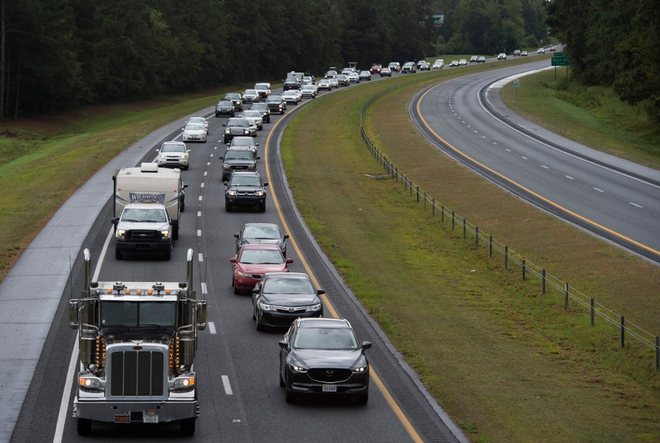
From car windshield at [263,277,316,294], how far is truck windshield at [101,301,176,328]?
347 inches

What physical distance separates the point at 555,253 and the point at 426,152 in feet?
103

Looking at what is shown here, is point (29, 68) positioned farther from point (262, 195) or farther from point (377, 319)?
point (377, 319)

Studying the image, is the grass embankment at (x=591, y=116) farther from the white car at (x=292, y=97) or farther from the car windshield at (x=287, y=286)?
the car windshield at (x=287, y=286)

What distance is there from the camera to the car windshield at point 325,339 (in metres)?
19.8

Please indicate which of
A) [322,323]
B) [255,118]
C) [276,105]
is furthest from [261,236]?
A: [276,105]

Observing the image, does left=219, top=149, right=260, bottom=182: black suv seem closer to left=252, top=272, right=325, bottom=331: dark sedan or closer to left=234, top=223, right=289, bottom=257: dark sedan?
left=234, top=223, right=289, bottom=257: dark sedan

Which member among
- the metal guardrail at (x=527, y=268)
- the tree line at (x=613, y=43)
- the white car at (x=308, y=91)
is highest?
the tree line at (x=613, y=43)

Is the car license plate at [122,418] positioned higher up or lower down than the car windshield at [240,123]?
lower down

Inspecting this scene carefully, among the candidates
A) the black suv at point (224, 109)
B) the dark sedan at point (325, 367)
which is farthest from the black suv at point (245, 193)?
the black suv at point (224, 109)

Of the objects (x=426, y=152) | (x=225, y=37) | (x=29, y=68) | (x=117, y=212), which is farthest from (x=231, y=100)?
(x=117, y=212)

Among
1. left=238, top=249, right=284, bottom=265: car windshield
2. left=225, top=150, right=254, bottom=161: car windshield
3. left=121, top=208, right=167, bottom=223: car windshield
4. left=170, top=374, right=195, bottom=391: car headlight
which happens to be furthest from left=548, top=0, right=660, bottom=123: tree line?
left=170, top=374, right=195, bottom=391: car headlight

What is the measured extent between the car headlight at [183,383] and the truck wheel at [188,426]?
22.5 inches

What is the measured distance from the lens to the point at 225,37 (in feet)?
469

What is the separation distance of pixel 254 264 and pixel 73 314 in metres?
13.9
